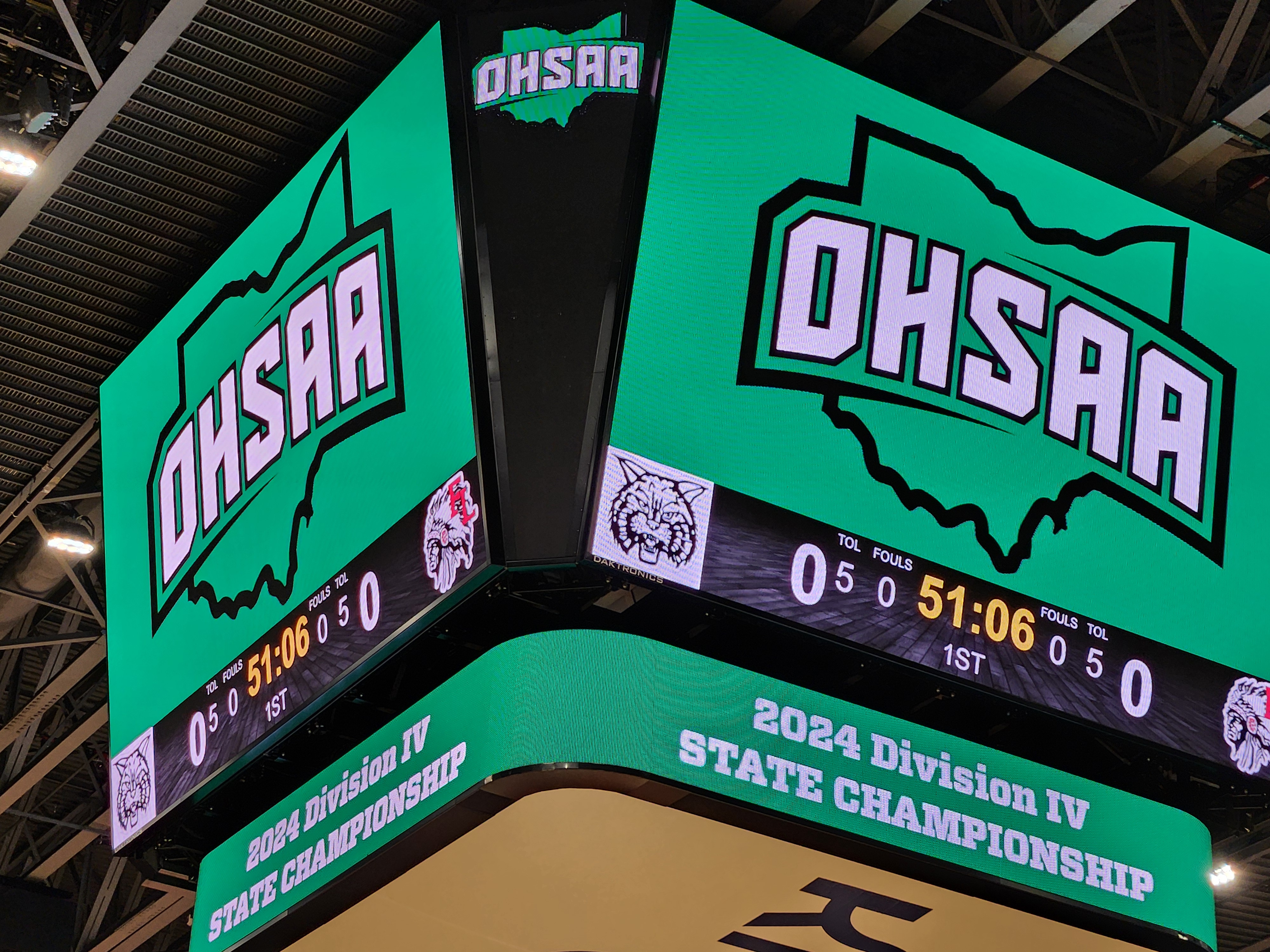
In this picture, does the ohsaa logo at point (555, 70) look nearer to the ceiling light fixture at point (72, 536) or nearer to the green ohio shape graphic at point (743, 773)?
the green ohio shape graphic at point (743, 773)

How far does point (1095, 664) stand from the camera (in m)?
6.20

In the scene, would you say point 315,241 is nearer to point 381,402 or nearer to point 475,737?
point 381,402

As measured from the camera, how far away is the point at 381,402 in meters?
6.21

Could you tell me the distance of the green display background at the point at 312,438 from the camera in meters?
5.96

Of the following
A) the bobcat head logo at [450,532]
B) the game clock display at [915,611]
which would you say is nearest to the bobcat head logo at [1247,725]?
the game clock display at [915,611]

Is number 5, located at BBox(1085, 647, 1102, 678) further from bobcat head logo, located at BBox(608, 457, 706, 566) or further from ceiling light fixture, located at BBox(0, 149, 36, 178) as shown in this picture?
ceiling light fixture, located at BBox(0, 149, 36, 178)

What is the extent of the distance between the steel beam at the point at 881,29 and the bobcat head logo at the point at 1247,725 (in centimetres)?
290

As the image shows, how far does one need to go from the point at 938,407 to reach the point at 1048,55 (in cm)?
192

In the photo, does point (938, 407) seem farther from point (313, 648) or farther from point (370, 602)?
point (313, 648)

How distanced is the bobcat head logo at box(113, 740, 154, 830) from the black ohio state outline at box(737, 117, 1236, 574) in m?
3.10

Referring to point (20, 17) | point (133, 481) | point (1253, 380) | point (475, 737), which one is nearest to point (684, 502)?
point (475, 737)

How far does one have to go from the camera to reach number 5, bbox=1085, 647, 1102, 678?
6.17m

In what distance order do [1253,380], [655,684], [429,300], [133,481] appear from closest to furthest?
[655,684] → [429,300] → [1253,380] → [133,481]

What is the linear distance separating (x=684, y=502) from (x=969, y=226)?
1.77m
